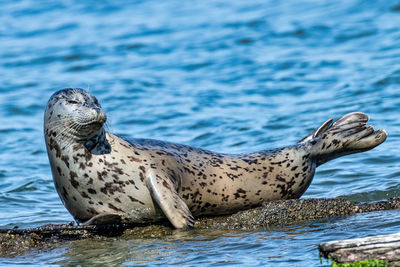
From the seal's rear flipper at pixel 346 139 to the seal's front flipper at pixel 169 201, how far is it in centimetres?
151

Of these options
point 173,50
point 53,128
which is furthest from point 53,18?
point 53,128

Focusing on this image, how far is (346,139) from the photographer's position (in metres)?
7.05

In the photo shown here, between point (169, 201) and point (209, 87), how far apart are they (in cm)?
771

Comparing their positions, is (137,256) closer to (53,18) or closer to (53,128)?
(53,128)

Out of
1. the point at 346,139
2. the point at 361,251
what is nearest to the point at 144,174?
the point at 346,139

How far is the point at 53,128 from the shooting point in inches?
245

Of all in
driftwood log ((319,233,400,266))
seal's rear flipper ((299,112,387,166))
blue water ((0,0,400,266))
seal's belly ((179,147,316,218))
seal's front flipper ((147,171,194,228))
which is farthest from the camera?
seal's rear flipper ((299,112,387,166))

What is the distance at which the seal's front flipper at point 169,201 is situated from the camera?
6.07m

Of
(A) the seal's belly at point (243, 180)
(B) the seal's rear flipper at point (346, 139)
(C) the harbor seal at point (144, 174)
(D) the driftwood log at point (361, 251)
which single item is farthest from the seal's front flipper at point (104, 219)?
(D) the driftwood log at point (361, 251)

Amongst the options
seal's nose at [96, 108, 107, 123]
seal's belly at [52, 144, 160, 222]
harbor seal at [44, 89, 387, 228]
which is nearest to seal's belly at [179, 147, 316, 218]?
harbor seal at [44, 89, 387, 228]

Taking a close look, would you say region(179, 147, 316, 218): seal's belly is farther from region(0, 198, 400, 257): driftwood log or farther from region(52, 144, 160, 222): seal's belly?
region(52, 144, 160, 222): seal's belly

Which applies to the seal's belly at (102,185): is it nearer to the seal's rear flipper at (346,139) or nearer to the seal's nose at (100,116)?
the seal's nose at (100,116)

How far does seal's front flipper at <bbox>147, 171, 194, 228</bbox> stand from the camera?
6.07 m

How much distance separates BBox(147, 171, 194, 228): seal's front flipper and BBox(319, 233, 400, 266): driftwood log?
2.10 metres
